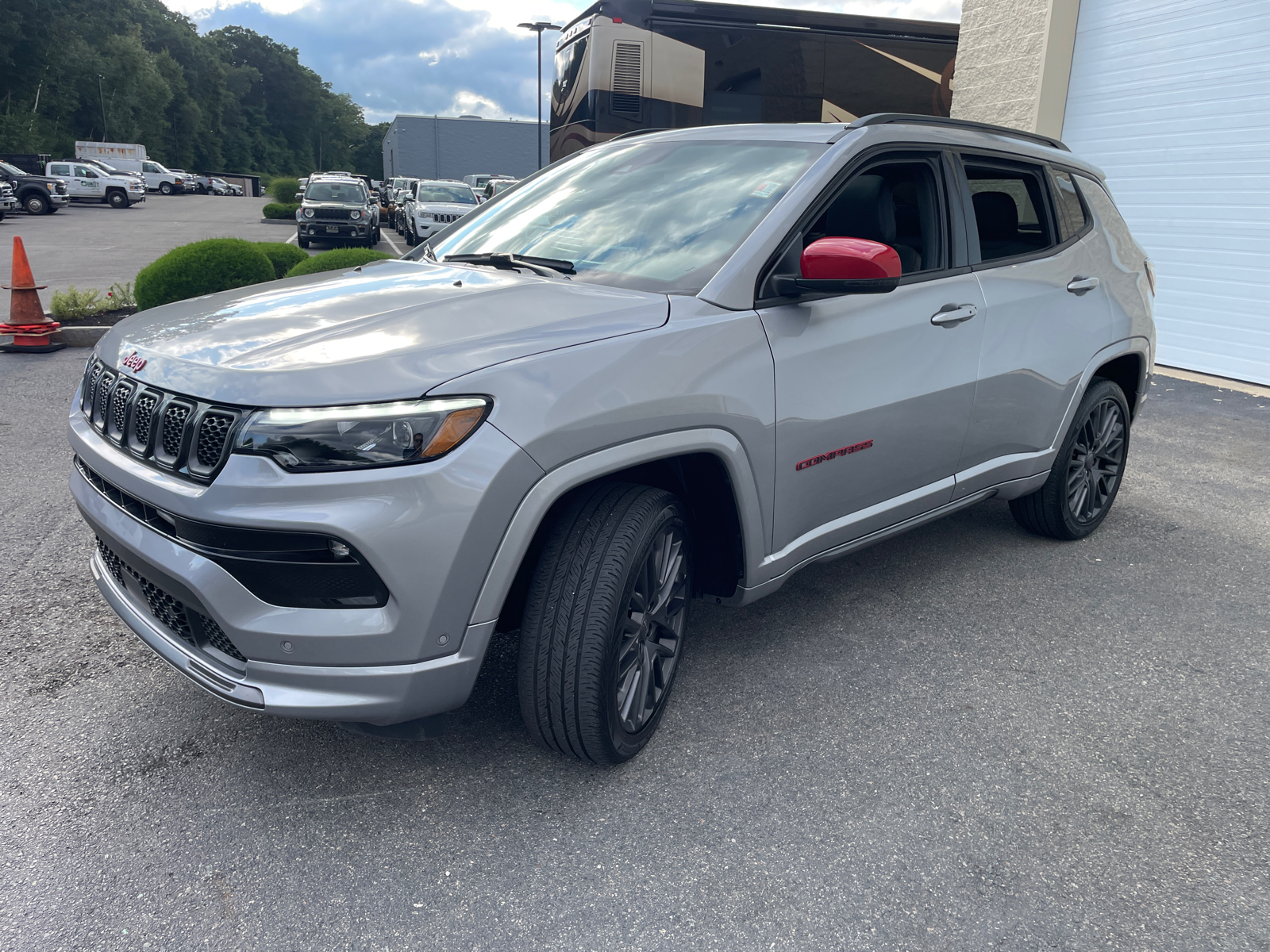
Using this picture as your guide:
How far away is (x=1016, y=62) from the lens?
11172mm

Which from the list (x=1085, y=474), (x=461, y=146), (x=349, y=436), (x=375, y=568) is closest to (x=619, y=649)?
(x=375, y=568)

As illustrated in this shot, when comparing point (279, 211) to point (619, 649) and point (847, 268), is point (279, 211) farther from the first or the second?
point (619, 649)

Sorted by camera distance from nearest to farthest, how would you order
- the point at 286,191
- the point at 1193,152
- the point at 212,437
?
the point at 212,437, the point at 1193,152, the point at 286,191

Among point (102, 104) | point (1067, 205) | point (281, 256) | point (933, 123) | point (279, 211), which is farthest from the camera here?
point (102, 104)

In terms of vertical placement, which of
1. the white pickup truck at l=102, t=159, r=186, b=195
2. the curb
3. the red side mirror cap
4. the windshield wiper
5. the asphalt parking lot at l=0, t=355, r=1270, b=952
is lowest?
the asphalt parking lot at l=0, t=355, r=1270, b=952

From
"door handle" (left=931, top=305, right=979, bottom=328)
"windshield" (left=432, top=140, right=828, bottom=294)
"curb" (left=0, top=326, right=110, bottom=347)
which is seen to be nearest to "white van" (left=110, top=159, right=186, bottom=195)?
"curb" (left=0, top=326, right=110, bottom=347)

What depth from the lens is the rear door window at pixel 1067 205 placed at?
4.07m

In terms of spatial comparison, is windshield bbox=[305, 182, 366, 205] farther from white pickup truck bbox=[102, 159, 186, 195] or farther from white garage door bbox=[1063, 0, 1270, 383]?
white pickup truck bbox=[102, 159, 186, 195]

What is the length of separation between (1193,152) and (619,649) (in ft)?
31.6

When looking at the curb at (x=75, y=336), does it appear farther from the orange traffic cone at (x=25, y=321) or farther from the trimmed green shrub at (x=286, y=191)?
the trimmed green shrub at (x=286, y=191)

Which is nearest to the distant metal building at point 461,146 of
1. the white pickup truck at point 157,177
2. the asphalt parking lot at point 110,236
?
the white pickup truck at point 157,177

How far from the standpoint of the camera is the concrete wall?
1063cm

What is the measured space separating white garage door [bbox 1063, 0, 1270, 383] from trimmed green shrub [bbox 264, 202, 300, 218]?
34.4 m

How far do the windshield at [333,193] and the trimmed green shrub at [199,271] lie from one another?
46.9ft
